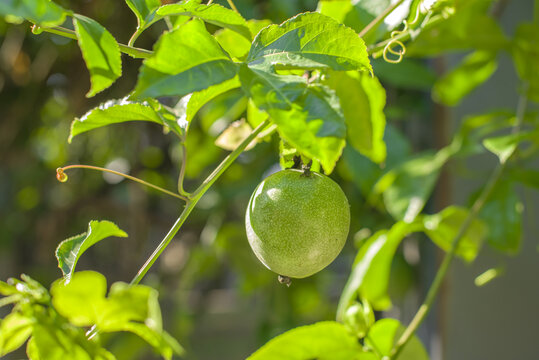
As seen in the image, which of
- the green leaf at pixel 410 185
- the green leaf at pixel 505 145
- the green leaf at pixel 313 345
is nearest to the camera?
the green leaf at pixel 313 345

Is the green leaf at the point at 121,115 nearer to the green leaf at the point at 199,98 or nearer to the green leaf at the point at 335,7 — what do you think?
the green leaf at the point at 199,98

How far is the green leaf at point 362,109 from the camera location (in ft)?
1.57

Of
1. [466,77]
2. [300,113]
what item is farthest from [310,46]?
[466,77]

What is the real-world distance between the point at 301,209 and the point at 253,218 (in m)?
0.03

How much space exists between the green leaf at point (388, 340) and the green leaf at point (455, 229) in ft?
0.51

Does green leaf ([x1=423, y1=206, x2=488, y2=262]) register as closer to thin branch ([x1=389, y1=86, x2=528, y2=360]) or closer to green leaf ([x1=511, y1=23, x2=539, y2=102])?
thin branch ([x1=389, y1=86, x2=528, y2=360])

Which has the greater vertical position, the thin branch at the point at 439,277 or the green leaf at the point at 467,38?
the green leaf at the point at 467,38

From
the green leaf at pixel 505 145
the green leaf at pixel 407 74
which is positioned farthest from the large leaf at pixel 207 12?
the green leaf at pixel 407 74

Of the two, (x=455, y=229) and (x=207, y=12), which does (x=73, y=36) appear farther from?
(x=455, y=229)

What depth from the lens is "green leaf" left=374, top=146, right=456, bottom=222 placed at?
0.68m

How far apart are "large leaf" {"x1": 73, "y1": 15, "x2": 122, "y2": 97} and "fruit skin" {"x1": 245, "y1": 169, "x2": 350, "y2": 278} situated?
0.13m

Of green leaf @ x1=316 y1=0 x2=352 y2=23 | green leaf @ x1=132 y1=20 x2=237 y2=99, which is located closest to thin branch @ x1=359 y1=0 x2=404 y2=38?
green leaf @ x1=316 y1=0 x2=352 y2=23

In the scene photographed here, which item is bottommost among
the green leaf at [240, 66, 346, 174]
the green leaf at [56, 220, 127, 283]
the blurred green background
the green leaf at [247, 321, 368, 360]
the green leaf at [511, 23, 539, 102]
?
the blurred green background

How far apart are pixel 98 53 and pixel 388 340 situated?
1.22ft
